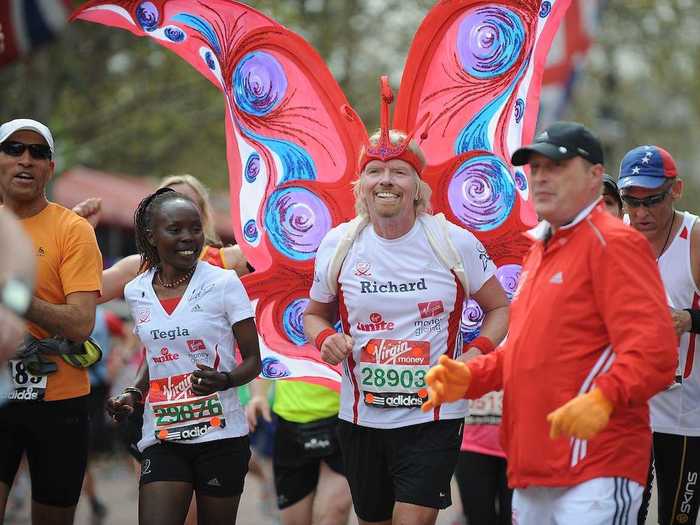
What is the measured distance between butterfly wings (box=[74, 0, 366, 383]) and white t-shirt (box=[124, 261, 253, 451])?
0.69 m

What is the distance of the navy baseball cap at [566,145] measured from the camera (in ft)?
14.9

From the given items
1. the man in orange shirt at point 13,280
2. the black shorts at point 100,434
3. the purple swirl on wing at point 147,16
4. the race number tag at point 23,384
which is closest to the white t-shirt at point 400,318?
the race number tag at point 23,384

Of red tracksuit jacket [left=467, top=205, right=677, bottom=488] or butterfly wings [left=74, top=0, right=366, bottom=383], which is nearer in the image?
red tracksuit jacket [left=467, top=205, right=677, bottom=488]

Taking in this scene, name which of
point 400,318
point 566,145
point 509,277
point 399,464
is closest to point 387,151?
point 400,318

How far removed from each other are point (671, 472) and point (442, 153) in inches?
80.7

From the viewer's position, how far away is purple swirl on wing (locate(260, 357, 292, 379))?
6.48 meters

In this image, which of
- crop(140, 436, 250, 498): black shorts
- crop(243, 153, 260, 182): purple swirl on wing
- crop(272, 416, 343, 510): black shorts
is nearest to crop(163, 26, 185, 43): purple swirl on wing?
crop(243, 153, 260, 182): purple swirl on wing

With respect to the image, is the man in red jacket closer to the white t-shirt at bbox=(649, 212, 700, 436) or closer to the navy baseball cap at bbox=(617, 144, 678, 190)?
the navy baseball cap at bbox=(617, 144, 678, 190)

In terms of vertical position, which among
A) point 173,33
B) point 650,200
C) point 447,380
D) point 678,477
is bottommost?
point 678,477

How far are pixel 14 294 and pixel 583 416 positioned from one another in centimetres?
194

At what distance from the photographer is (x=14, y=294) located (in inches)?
148

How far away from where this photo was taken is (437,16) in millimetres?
6477

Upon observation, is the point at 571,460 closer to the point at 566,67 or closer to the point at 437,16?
the point at 437,16

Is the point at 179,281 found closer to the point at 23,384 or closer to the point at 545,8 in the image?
the point at 23,384
